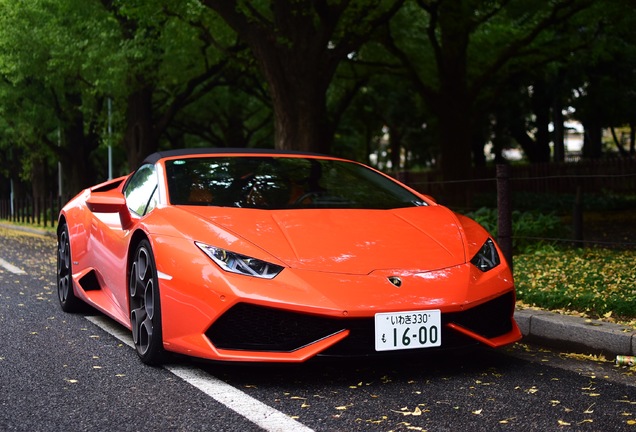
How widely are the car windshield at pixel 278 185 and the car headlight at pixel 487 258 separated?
712mm

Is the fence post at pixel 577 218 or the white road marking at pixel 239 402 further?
the fence post at pixel 577 218

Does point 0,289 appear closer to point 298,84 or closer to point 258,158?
point 258,158

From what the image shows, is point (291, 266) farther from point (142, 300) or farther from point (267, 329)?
point (142, 300)

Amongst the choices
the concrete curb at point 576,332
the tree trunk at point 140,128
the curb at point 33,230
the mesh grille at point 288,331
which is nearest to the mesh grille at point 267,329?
the mesh grille at point 288,331

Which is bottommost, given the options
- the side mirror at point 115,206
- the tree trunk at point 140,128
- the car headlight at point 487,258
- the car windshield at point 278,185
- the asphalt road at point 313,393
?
the asphalt road at point 313,393

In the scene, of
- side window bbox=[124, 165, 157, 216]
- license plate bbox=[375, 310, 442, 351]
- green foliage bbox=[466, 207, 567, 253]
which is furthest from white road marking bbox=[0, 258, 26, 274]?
license plate bbox=[375, 310, 442, 351]

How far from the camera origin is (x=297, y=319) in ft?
14.1

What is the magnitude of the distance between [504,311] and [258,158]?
6.71ft

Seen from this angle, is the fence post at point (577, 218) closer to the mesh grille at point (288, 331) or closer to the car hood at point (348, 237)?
the car hood at point (348, 237)

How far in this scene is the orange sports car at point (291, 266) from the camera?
4.29 m

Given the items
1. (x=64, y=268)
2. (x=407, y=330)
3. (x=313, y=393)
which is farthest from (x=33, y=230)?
(x=407, y=330)

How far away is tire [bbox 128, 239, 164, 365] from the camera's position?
4805 mm

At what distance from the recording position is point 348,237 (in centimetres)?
477

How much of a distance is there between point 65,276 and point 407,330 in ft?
13.0
